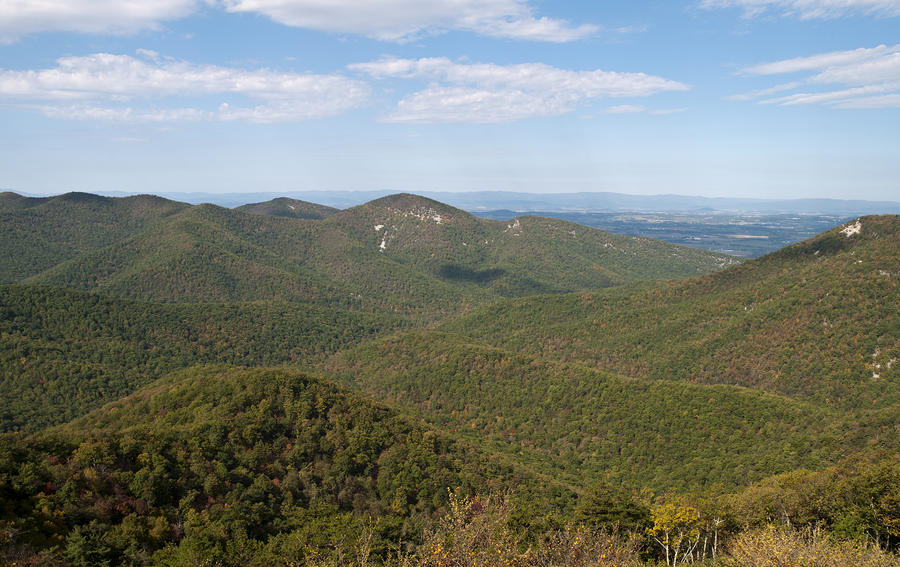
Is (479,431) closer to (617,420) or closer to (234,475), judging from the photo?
(617,420)

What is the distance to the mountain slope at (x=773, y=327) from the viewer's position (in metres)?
98.3

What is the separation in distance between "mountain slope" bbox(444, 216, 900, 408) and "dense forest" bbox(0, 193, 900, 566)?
605 mm

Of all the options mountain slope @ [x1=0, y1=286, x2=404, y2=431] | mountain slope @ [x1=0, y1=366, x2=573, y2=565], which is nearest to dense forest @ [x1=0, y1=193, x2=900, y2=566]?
mountain slope @ [x1=0, y1=366, x2=573, y2=565]

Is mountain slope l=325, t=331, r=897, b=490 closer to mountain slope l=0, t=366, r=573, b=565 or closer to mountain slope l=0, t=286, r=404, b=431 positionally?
mountain slope l=0, t=366, r=573, b=565

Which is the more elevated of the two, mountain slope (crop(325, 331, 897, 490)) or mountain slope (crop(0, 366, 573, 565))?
mountain slope (crop(0, 366, 573, 565))

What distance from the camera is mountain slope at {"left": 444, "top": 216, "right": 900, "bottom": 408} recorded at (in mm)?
98312

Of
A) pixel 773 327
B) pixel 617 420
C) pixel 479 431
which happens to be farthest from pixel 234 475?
pixel 773 327

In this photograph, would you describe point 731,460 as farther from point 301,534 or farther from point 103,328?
point 103,328

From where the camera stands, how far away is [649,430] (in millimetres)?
91250

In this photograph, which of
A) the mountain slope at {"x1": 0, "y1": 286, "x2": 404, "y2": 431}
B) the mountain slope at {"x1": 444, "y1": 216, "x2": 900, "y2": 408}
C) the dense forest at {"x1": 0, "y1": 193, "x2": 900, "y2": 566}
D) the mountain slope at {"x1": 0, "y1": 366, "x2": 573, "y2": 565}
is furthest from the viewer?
the mountain slope at {"x1": 0, "y1": 286, "x2": 404, "y2": 431}

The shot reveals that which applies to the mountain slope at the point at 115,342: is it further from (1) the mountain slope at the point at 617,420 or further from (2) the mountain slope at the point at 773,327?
(2) the mountain slope at the point at 773,327

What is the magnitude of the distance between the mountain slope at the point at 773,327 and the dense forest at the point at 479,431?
605mm

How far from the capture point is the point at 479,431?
10731 cm

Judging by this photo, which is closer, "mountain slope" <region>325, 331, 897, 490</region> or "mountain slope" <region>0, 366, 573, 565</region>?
"mountain slope" <region>0, 366, 573, 565</region>
